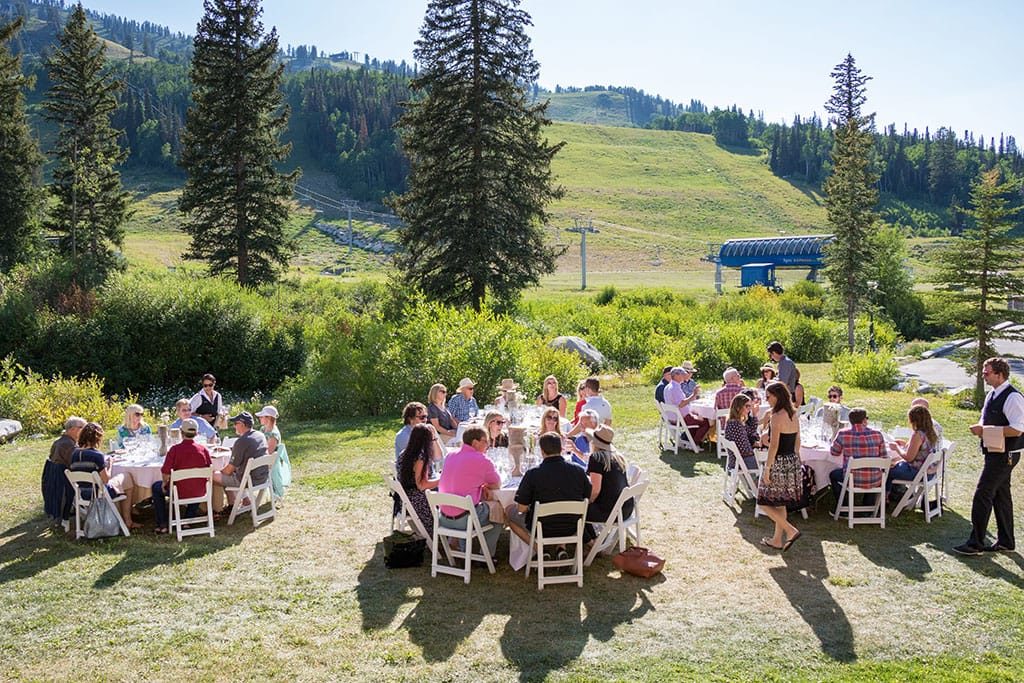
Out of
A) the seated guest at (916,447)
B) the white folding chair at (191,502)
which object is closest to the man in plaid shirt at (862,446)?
the seated guest at (916,447)

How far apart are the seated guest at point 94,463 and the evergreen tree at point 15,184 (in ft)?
107

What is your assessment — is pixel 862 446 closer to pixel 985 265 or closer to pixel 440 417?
pixel 440 417

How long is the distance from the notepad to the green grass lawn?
1241 mm

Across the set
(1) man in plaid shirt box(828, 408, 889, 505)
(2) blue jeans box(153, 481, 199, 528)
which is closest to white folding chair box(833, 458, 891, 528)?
(1) man in plaid shirt box(828, 408, 889, 505)

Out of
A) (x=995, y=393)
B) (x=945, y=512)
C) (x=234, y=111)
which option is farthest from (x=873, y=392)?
(x=234, y=111)

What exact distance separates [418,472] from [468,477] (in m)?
0.76

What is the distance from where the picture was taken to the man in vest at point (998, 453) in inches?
343

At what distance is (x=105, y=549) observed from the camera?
9.38m

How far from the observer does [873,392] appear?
22.9 metres

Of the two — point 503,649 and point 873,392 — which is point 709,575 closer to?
point 503,649

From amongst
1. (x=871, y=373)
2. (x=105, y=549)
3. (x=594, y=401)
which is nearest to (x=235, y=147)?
(x=871, y=373)

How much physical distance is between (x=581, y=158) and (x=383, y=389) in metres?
128

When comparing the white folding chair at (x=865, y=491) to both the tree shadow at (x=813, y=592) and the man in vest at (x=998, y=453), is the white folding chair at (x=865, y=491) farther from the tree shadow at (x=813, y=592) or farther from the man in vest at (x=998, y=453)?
the man in vest at (x=998, y=453)

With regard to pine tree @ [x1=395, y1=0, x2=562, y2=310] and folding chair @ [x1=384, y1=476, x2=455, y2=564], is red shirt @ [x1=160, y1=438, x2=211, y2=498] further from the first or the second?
pine tree @ [x1=395, y1=0, x2=562, y2=310]
